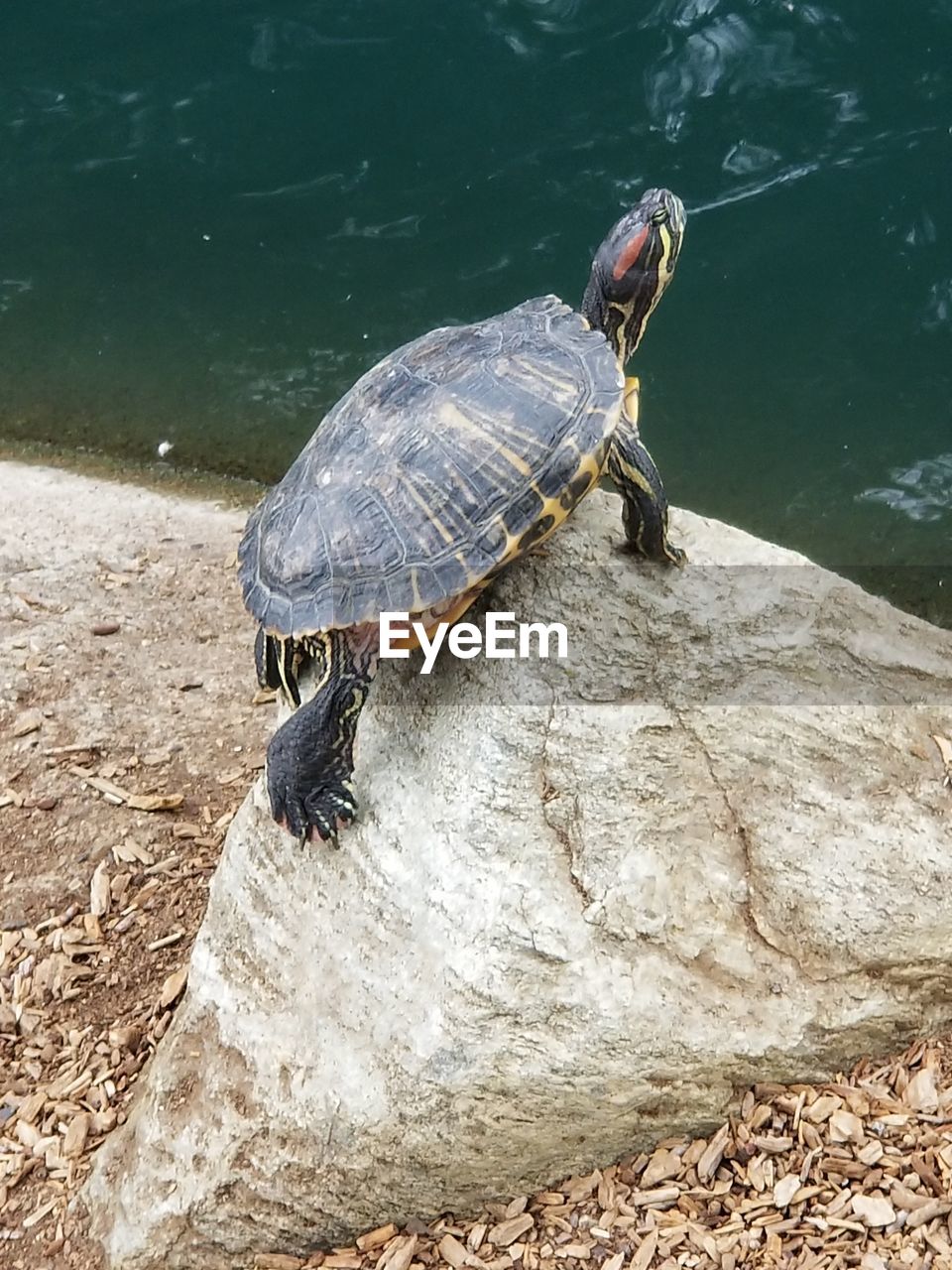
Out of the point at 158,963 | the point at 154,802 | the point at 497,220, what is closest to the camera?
the point at 158,963

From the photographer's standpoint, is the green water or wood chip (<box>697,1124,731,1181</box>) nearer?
wood chip (<box>697,1124,731,1181</box>)

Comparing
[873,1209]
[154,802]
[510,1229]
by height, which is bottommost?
[154,802]

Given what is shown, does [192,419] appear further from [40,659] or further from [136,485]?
[40,659]

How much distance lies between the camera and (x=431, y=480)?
10.7ft

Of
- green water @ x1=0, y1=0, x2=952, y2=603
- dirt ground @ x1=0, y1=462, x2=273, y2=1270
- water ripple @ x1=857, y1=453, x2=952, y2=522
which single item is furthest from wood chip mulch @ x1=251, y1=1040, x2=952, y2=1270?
water ripple @ x1=857, y1=453, x2=952, y2=522

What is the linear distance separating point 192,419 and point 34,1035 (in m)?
5.38

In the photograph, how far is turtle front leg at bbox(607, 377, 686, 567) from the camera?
Answer: 3.37 m

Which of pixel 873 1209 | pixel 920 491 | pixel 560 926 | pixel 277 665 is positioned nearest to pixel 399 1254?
pixel 560 926

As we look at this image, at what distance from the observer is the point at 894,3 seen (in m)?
8.73

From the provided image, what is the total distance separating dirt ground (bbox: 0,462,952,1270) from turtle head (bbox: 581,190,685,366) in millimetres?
2362

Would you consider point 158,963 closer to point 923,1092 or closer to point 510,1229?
point 510,1229

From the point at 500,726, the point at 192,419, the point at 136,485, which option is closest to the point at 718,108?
the point at 192,419

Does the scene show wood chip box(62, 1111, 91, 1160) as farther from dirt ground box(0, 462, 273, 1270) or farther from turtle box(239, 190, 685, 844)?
turtle box(239, 190, 685, 844)

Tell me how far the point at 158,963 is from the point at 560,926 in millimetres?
1865
